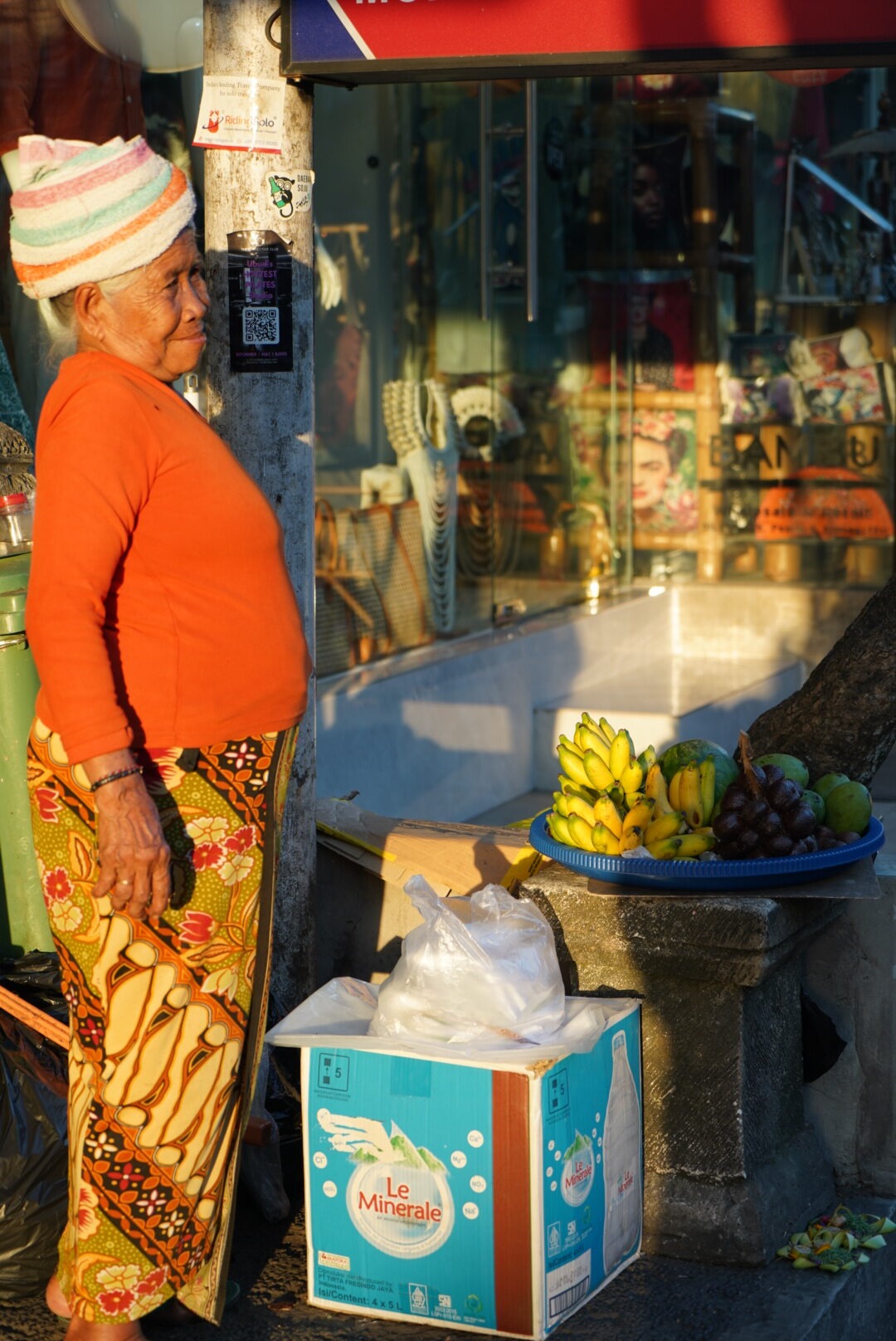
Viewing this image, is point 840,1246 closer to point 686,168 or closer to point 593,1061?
point 593,1061

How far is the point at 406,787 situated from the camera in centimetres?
679

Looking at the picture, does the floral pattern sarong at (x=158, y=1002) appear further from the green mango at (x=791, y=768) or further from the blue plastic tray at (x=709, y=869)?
the green mango at (x=791, y=768)

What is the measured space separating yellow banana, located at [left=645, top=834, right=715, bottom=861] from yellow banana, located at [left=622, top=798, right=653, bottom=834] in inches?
1.9

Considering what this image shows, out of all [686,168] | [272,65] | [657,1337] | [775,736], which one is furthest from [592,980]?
[686,168]

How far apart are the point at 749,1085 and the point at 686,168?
22.4ft

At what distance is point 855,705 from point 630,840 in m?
0.94

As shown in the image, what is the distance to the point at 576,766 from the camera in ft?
11.2

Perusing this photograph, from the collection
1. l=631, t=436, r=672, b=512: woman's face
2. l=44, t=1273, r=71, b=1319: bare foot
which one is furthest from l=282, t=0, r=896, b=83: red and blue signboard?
l=631, t=436, r=672, b=512: woman's face

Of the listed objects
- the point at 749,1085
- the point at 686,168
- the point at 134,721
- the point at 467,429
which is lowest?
the point at 749,1085

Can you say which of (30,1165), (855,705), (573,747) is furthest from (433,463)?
(30,1165)

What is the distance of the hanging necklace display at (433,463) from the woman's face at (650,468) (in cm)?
204

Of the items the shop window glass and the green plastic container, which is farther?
the shop window glass

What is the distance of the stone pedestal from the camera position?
313cm

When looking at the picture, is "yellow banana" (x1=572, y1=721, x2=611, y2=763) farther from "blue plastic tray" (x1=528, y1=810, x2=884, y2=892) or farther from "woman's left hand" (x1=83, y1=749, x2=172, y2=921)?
"woman's left hand" (x1=83, y1=749, x2=172, y2=921)
